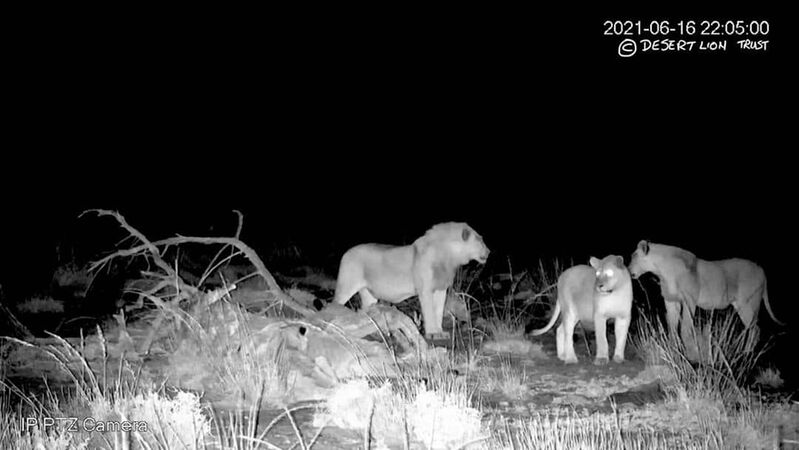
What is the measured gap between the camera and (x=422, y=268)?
39.9 ft

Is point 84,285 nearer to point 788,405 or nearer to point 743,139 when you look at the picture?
point 788,405

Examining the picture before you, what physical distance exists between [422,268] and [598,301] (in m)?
2.73

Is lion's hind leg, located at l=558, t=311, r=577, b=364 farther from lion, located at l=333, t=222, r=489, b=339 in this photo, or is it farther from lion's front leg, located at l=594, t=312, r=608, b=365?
lion, located at l=333, t=222, r=489, b=339

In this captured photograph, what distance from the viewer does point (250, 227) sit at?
127 ft

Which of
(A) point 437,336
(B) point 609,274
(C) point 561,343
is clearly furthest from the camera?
(A) point 437,336

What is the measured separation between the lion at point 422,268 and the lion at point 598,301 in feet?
5.79

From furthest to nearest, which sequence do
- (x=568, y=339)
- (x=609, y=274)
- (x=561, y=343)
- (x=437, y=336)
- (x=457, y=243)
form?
1. (x=457, y=243)
2. (x=437, y=336)
3. (x=561, y=343)
4. (x=568, y=339)
5. (x=609, y=274)

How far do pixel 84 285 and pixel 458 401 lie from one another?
1154 cm

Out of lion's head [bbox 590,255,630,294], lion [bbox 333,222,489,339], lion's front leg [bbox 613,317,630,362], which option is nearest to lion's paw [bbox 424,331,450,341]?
lion [bbox 333,222,489,339]

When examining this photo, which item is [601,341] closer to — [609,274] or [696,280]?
[609,274]

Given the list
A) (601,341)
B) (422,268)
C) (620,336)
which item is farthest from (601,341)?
(422,268)

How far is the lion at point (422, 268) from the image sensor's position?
12141 millimetres

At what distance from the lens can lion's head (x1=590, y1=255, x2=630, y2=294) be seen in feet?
33.0

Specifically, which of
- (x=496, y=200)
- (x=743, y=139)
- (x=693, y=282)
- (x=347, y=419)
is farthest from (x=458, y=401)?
(x=743, y=139)
